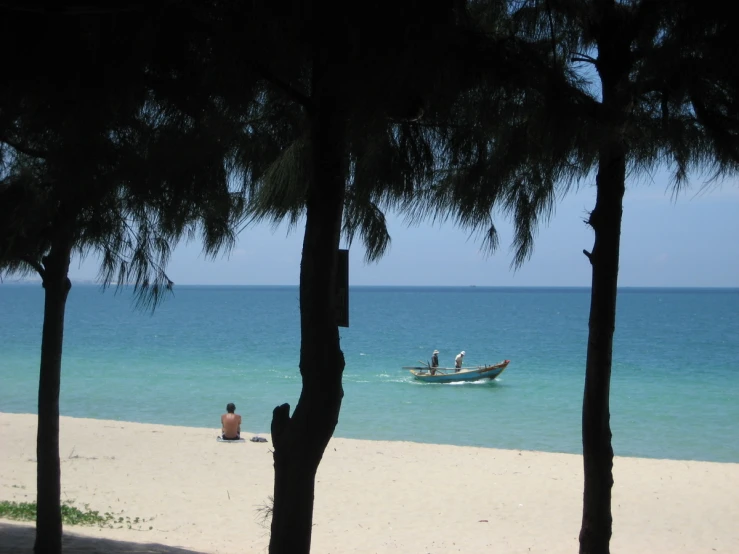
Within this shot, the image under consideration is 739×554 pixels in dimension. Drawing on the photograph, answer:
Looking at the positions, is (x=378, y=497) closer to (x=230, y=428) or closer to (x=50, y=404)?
(x=230, y=428)

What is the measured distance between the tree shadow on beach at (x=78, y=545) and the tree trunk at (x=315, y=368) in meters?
2.87

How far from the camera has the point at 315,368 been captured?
316 cm

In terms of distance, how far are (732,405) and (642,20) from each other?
2201cm

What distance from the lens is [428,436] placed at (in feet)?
Answer: 54.7

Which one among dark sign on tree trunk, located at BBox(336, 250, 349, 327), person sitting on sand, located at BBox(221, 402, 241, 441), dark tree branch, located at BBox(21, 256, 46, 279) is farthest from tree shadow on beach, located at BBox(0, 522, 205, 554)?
person sitting on sand, located at BBox(221, 402, 241, 441)

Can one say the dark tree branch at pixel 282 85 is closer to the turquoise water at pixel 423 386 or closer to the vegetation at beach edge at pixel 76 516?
the turquoise water at pixel 423 386

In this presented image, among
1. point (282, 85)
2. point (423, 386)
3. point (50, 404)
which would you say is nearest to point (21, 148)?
point (282, 85)

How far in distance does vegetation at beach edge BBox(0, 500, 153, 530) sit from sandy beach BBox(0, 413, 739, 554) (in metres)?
0.11

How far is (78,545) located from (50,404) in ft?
4.84

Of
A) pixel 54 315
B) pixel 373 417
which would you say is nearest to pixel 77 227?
pixel 54 315

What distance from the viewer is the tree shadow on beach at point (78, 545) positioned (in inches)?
215

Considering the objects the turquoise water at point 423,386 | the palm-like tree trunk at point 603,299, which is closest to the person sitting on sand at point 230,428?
the turquoise water at point 423,386

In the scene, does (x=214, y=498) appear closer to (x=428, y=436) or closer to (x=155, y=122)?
(x=155, y=122)

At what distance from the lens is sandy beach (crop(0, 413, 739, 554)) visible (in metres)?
7.18
